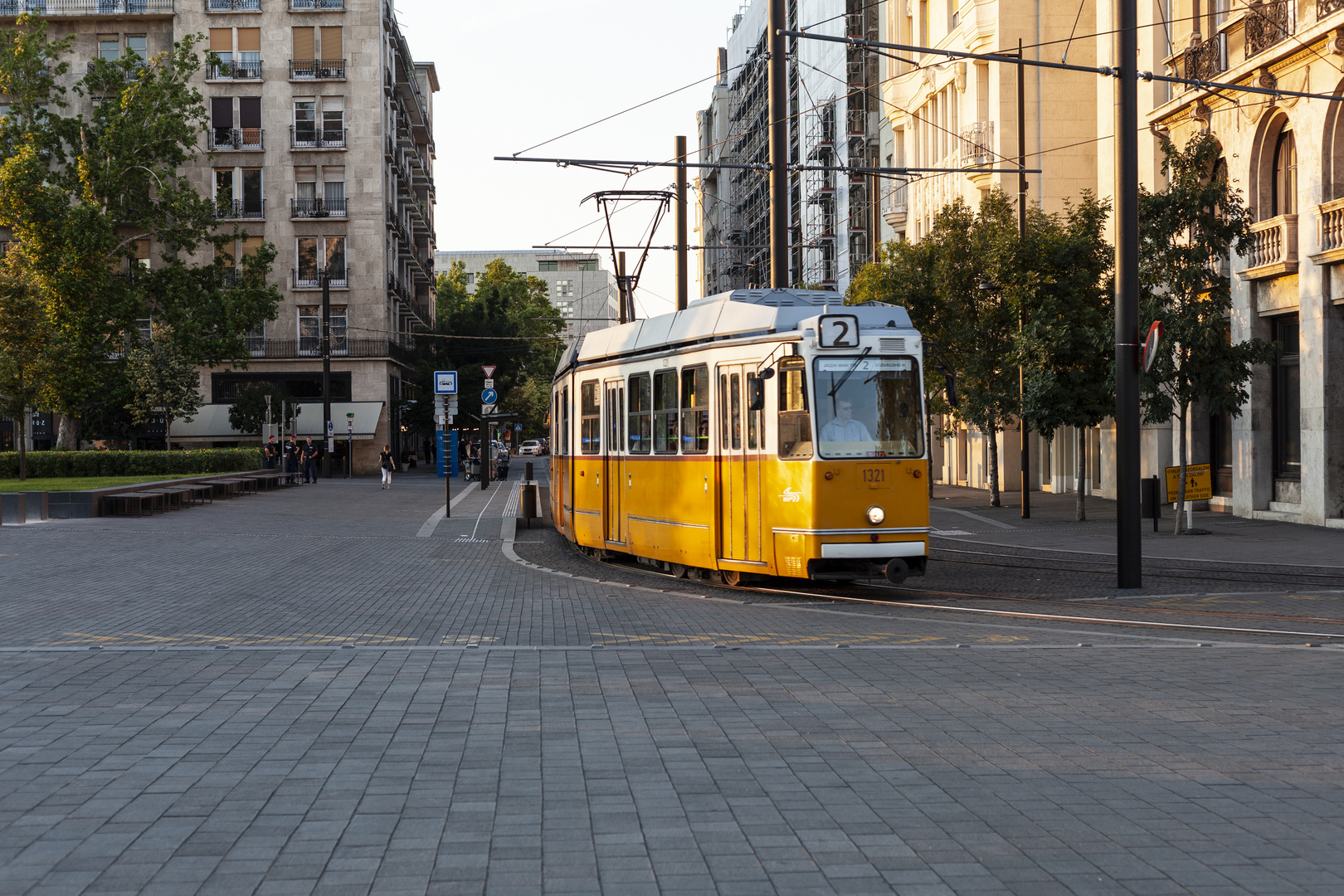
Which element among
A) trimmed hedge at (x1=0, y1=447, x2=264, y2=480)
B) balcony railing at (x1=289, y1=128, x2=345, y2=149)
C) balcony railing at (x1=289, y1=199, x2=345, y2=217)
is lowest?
trimmed hedge at (x1=0, y1=447, x2=264, y2=480)

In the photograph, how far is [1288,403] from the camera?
26.8 metres

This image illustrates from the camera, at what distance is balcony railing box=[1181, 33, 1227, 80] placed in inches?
1096

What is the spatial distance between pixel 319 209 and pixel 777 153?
4956 cm

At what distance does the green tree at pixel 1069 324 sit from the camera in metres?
26.6

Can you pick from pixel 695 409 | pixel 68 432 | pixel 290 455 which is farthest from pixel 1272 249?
pixel 68 432

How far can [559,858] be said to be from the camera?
16.6 feet

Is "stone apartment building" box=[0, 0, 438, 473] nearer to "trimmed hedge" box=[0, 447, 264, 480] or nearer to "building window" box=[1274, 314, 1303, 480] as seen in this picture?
"trimmed hedge" box=[0, 447, 264, 480]

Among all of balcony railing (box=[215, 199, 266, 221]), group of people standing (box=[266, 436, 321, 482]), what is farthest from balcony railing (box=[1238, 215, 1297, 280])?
balcony railing (box=[215, 199, 266, 221])

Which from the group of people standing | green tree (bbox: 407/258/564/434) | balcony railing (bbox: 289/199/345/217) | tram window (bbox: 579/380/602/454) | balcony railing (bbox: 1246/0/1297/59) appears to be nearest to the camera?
tram window (bbox: 579/380/602/454)

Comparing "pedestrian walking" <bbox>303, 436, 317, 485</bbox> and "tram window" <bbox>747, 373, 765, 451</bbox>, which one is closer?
"tram window" <bbox>747, 373, 765, 451</bbox>

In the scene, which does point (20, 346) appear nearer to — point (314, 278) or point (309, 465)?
point (309, 465)

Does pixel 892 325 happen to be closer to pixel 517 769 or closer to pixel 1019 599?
pixel 1019 599

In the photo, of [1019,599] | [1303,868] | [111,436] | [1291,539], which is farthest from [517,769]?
[111,436]

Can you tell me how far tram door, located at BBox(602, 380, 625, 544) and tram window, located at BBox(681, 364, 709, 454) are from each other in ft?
6.59
